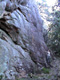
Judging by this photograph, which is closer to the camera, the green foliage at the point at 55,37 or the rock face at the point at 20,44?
the rock face at the point at 20,44

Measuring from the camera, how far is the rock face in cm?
1009

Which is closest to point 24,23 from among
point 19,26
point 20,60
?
point 19,26

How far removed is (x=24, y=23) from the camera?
14664 millimetres

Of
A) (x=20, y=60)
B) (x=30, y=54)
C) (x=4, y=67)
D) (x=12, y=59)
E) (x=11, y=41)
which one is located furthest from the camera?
(x=30, y=54)

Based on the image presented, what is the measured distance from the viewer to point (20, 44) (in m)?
13.3

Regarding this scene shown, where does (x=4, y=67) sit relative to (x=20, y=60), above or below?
above

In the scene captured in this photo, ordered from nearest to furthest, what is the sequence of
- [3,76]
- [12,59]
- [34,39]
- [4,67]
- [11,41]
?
[3,76] → [4,67] → [12,59] → [11,41] → [34,39]

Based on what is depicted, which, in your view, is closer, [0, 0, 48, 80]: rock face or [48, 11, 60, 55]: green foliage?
[0, 0, 48, 80]: rock face

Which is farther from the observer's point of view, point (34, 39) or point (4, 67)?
point (34, 39)

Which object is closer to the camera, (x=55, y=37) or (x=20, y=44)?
(x=20, y=44)

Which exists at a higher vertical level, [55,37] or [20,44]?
[20,44]

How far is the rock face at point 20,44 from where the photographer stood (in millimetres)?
10086

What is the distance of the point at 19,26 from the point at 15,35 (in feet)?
3.73

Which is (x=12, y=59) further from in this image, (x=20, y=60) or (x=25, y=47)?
(x=25, y=47)
